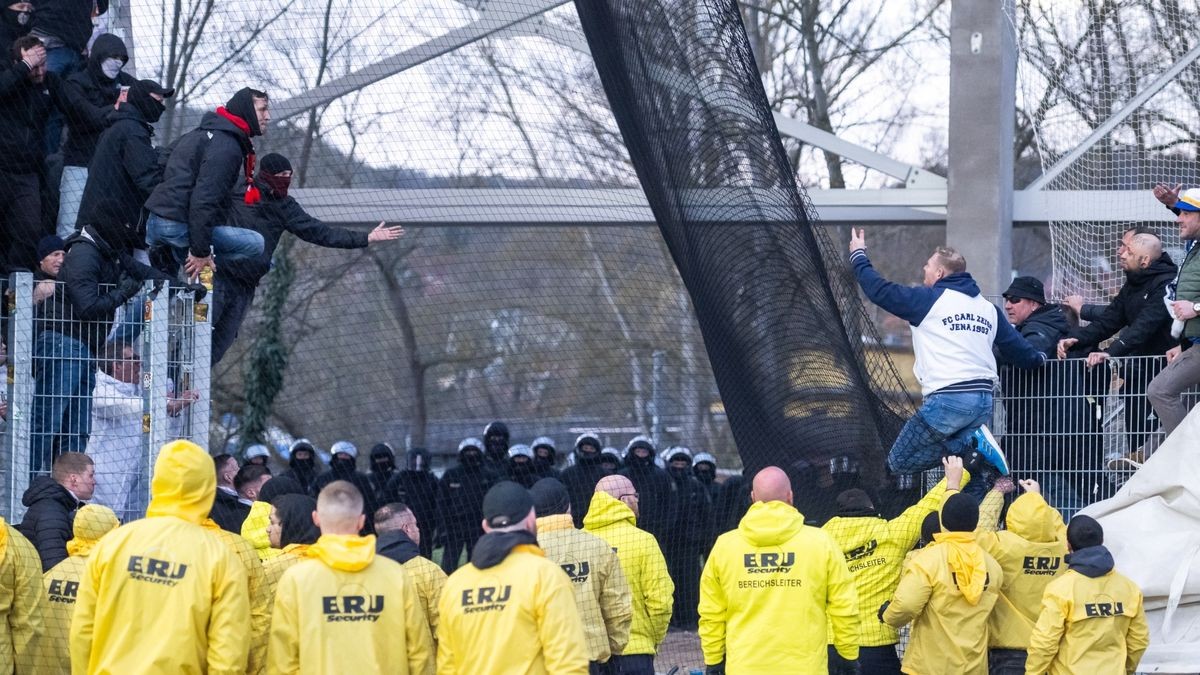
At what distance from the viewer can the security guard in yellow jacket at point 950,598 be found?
7.72 metres

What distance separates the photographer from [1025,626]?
819cm

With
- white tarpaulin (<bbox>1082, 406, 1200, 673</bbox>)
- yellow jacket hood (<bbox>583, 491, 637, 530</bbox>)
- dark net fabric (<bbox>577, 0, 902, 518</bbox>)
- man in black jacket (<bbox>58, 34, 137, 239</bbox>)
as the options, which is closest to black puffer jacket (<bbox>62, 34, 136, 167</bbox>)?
man in black jacket (<bbox>58, 34, 137, 239</bbox>)

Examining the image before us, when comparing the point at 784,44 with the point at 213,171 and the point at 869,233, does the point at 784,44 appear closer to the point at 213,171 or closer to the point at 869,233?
the point at 869,233

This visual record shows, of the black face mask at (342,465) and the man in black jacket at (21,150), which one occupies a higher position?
the man in black jacket at (21,150)

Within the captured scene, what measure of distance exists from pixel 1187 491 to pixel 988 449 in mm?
1091

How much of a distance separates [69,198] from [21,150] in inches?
23.0

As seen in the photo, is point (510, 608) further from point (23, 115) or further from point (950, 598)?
point (23, 115)

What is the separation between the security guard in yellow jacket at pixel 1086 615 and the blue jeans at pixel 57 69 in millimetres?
6174

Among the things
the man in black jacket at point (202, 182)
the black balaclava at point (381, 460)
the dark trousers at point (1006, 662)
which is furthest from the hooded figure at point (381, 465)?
the dark trousers at point (1006, 662)

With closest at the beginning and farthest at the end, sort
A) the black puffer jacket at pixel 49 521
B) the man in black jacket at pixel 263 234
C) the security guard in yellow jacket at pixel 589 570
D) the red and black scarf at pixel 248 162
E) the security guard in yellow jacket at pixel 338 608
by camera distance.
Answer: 1. the security guard in yellow jacket at pixel 338 608
2. the black puffer jacket at pixel 49 521
3. the security guard in yellow jacket at pixel 589 570
4. the red and black scarf at pixel 248 162
5. the man in black jacket at pixel 263 234

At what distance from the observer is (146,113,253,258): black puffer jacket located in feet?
28.2

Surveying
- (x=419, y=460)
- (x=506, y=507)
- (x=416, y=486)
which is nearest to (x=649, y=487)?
(x=416, y=486)

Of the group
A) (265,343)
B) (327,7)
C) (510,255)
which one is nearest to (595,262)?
(510,255)

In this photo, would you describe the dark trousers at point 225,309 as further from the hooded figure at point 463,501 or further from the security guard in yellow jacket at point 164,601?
the security guard in yellow jacket at point 164,601
